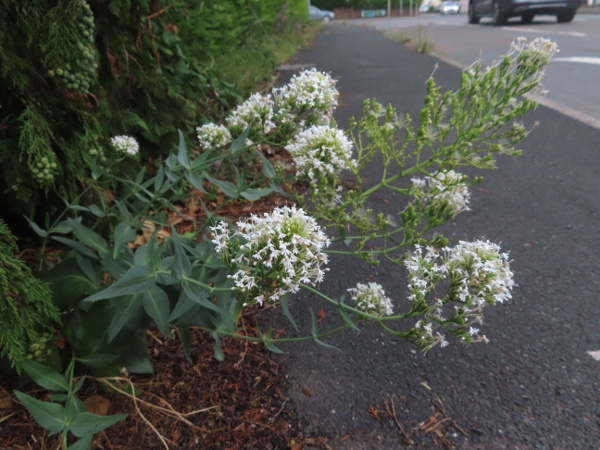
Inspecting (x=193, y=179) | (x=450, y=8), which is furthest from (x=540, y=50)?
(x=450, y=8)

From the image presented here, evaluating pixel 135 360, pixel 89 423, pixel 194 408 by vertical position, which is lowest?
pixel 194 408

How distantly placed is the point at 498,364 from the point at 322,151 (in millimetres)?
1184

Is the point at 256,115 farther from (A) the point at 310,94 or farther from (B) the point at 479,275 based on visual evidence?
(B) the point at 479,275

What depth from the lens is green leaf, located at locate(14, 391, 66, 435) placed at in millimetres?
1566

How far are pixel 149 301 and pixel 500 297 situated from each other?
1163mm

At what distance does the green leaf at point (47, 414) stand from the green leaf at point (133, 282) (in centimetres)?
35

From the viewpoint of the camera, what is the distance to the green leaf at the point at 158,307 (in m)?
1.65

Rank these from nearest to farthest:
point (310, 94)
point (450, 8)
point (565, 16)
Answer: point (310, 94), point (565, 16), point (450, 8)

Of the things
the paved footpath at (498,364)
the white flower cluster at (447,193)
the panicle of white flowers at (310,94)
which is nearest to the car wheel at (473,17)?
the paved footpath at (498,364)

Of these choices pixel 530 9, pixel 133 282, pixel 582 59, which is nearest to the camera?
pixel 133 282

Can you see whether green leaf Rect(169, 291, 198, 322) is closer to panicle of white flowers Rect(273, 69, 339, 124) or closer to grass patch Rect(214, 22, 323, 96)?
panicle of white flowers Rect(273, 69, 339, 124)

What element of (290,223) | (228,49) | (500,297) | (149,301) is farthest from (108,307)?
(228,49)

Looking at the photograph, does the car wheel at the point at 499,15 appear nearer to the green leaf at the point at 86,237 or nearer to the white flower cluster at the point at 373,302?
the white flower cluster at the point at 373,302

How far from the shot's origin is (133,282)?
158 centimetres
